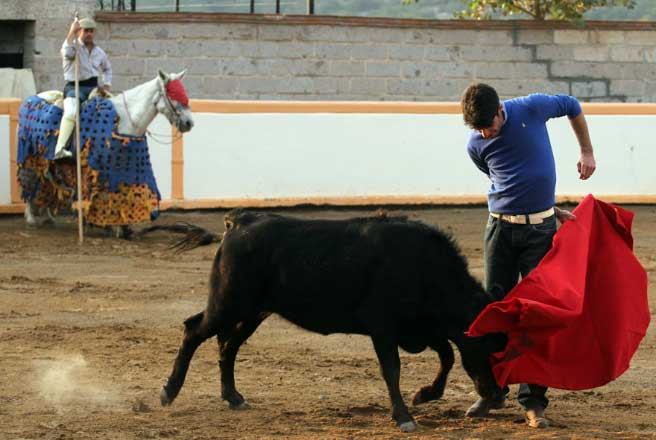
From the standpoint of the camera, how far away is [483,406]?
627cm

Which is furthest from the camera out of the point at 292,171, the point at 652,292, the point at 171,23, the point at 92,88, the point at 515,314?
the point at 171,23

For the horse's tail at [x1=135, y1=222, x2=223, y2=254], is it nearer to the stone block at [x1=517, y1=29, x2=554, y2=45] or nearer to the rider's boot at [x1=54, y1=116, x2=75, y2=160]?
the rider's boot at [x1=54, y1=116, x2=75, y2=160]

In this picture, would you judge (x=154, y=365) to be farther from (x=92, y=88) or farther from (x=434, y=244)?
(x=92, y=88)

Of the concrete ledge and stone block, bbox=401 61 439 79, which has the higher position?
the concrete ledge

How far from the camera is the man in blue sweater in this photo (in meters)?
6.09

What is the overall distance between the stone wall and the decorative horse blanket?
3.16 meters

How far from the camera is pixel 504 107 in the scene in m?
6.11

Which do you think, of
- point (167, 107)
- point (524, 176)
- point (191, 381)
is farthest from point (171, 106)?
point (524, 176)

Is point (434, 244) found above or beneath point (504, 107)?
beneath

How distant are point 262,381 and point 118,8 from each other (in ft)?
37.0

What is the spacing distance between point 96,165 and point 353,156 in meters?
3.42

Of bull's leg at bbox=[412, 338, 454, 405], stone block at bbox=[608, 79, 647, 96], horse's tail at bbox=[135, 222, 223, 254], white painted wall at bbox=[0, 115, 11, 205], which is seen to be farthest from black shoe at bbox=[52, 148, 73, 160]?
stone block at bbox=[608, 79, 647, 96]

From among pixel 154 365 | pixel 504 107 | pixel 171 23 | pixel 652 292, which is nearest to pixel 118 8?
pixel 171 23

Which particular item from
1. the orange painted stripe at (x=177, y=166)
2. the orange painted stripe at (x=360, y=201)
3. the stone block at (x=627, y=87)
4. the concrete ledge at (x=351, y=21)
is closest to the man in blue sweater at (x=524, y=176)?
the orange painted stripe at (x=177, y=166)
